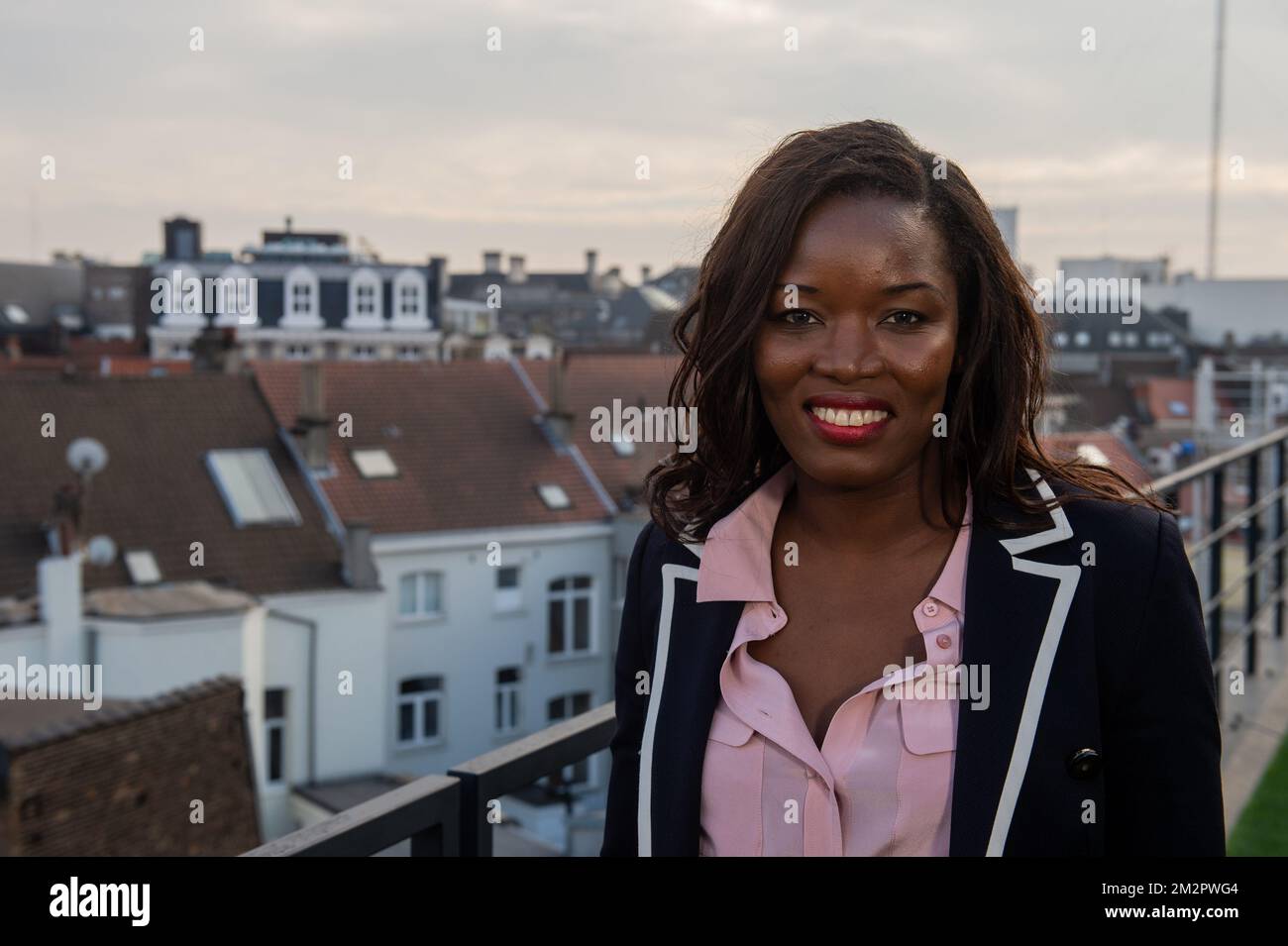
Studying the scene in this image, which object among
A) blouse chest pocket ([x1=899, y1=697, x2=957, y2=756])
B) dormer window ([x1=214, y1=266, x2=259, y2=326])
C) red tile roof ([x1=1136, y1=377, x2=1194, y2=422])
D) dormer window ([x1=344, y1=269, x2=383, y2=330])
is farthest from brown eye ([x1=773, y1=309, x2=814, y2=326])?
red tile roof ([x1=1136, y1=377, x2=1194, y2=422])

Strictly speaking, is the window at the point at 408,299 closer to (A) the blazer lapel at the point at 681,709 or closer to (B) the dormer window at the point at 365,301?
(B) the dormer window at the point at 365,301

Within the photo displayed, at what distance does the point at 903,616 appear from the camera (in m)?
1.49

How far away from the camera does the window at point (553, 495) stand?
26312 millimetres

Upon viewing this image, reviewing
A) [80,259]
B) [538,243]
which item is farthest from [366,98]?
[80,259]

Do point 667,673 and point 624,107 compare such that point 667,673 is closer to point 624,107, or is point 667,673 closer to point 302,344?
point 302,344

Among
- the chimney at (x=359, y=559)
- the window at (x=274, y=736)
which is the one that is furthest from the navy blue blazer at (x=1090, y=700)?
the chimney at (x=359, y=559)

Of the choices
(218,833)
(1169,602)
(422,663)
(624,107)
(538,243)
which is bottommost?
(422,663)

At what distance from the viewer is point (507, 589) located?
84.4 ft

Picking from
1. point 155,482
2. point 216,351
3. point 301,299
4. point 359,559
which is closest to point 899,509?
point 359,559

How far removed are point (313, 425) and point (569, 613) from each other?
552 centimetres

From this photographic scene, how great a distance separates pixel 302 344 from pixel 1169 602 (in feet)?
123

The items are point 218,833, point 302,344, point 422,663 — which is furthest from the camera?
point 302,344

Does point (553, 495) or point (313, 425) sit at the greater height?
→ point (313, 425)

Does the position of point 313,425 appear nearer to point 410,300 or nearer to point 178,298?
point 178,298
